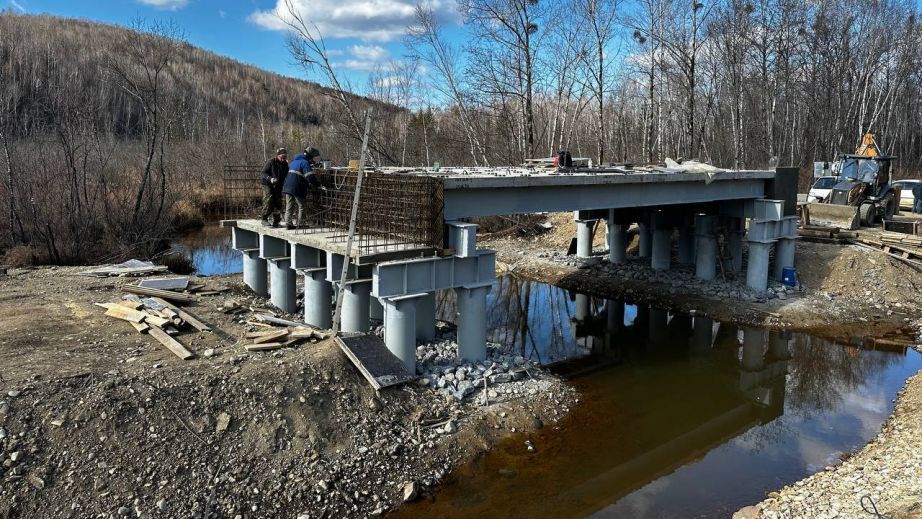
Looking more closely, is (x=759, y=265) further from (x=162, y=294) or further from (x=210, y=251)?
(x=210, y=251)

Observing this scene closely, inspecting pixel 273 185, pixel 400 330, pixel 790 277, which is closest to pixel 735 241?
pixel 790 277

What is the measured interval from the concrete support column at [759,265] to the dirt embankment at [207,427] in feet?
36.9

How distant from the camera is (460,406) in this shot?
35.5 ft

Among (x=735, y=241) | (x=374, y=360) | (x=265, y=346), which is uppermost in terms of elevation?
(x=735, y=241)

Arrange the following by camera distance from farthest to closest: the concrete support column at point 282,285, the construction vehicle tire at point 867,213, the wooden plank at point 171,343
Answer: the construction vehicle tire at point 867,213, the concrete support column at point 282,285, the wooden plank at point 171,343

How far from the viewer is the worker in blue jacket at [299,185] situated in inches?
523

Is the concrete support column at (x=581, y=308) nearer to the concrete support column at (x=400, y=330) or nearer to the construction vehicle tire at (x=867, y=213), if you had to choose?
the concrete support column at (x=400, y=330)

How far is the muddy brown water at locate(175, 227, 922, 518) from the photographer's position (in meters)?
9.03

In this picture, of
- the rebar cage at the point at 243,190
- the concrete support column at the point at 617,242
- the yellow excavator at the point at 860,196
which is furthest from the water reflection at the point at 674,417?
the yellow excavator at the point at 860,196

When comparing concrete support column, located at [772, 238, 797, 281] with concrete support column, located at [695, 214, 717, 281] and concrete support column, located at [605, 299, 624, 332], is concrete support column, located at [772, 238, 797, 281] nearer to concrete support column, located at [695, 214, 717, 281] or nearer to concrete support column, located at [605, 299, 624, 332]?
concrete support column, located at [695, 214, 717, 281]

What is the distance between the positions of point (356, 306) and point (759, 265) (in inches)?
521

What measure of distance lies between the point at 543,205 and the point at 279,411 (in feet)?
25.3

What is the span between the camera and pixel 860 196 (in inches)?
966

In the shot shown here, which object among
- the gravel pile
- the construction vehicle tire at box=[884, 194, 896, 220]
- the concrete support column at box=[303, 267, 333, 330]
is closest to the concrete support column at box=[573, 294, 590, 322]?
the gravel pile
